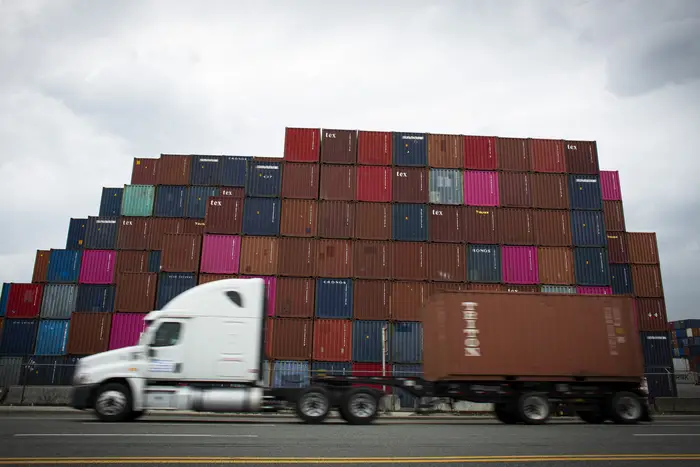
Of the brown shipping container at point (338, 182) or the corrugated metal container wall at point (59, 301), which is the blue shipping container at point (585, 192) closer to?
the brown shipping container at point (338, 182)

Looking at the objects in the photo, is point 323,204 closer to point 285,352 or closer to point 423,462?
point 285,352

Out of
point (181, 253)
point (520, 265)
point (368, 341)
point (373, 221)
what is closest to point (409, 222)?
point (373, 221)

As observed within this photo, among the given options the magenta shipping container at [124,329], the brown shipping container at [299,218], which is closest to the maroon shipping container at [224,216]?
the brown shipping container at [299,218]

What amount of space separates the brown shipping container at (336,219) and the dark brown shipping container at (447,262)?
4.69 meters

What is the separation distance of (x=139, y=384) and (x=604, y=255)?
82.9 feet

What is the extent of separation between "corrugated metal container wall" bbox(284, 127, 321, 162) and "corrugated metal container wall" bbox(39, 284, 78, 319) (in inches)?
649

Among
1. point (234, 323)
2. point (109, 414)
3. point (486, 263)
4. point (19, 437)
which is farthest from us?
point (486, 263)

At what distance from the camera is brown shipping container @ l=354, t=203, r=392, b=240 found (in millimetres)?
28312

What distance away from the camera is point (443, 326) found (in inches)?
585

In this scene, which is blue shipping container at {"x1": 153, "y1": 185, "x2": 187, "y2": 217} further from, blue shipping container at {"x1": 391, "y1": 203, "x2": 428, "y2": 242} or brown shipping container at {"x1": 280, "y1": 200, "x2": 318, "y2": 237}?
blue shipping container at {"x1": 391, "y1": 203, "x2": 428, "y2": 242}

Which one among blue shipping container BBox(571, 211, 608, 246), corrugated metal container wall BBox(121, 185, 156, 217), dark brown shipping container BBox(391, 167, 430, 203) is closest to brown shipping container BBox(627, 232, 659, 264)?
blue shipping container BBox(571, 211, 608, 246)

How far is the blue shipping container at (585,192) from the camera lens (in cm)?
2947

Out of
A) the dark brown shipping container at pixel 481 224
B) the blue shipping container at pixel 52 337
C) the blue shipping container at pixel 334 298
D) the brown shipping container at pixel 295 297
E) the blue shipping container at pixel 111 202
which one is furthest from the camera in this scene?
the blue shipping container at pixel 111 202

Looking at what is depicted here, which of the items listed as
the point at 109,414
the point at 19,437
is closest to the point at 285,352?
the point at 109,414
